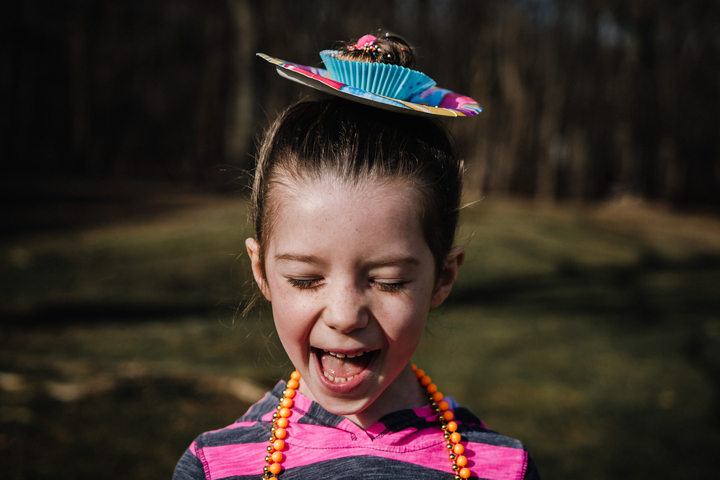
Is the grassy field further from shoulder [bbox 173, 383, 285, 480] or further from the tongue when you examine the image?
the tongue

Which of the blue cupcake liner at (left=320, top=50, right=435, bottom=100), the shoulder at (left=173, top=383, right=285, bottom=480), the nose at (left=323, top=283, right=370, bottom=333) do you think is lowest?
the shoulder at (left=173, top=383, right=285, bottom=480)

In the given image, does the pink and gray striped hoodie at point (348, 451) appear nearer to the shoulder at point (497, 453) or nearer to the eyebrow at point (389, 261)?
the shoulder at point (497, 453)

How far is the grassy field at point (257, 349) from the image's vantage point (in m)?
3.25

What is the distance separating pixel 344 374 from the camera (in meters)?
1.24

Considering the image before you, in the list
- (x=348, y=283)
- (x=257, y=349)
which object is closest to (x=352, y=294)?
(x=348, y=283)

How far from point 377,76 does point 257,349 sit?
4.01 meters

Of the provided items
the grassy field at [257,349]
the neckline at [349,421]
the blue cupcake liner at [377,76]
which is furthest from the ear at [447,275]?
the grassy field at [257,349]

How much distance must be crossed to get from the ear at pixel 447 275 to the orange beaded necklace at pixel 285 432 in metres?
0.26

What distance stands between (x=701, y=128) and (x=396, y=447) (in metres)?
26.6

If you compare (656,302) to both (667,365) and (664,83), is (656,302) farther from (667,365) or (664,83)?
(664,83)

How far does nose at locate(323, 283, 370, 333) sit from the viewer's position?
1160 mm

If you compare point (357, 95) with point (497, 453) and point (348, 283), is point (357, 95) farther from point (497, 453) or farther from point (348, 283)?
point (497, 453)

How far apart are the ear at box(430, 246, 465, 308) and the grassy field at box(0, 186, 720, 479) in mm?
618

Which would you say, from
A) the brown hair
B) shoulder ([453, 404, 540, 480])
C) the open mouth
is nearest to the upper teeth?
the open mouth
